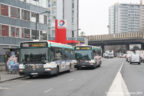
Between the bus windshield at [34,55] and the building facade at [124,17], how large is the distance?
558 feet

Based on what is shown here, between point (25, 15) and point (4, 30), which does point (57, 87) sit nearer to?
point (4, 30)

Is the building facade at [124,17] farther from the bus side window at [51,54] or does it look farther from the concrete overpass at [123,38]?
the bus side window at [51,54]

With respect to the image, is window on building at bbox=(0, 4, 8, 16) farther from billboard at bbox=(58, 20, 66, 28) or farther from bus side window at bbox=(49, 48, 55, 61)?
bus side window at bbox=(49, 48, 55, 61)

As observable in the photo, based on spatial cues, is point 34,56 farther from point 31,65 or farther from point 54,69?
point 54,69

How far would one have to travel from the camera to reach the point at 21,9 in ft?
132

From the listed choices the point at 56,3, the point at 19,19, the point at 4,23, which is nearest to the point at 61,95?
the point at 4,23

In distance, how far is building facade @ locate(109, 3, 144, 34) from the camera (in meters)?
186

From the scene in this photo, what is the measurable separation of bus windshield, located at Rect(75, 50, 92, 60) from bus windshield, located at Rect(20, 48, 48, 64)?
1103 centimetres

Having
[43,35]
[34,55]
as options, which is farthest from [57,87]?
[43,35]

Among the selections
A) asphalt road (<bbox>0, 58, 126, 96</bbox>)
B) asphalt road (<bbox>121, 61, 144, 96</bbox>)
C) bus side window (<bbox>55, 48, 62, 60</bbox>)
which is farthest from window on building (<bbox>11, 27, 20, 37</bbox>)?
asphalt road (<bbox>0, 58, 126, 96</bbox>)

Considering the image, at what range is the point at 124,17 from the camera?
18862 cm

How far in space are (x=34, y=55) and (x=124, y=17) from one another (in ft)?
577

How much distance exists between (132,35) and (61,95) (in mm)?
89356

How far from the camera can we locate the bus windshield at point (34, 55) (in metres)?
19.1
